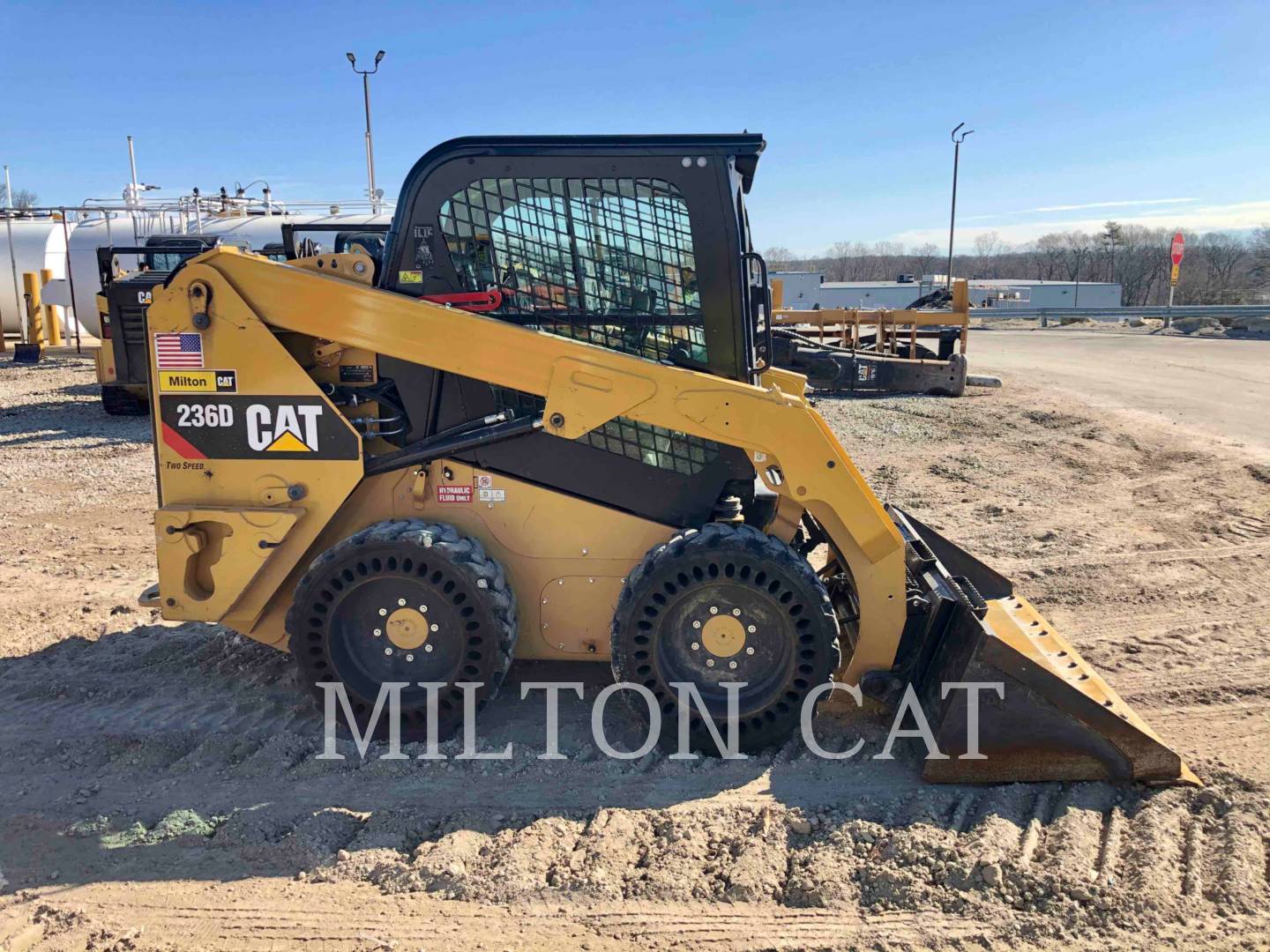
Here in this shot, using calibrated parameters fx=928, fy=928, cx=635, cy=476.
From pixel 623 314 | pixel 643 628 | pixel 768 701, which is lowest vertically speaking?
pixel 768 701

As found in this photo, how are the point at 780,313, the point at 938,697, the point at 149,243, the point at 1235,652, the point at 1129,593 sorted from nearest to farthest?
1. the point at 938,697
2. the point at 1235,652
3. the point at 1129,593
4. the point at 149,243
5. the point at 780,313

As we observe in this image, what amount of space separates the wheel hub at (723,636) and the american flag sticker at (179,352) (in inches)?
99.4

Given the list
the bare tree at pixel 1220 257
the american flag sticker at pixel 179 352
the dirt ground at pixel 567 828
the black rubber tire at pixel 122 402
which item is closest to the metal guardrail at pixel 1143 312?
the bare tree at pixel 1220 257

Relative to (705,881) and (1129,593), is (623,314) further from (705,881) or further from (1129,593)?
(1129,593)

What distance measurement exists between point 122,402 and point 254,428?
440 inches

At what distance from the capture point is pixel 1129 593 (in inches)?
242

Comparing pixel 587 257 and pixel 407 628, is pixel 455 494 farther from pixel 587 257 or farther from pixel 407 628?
pixel 587 257

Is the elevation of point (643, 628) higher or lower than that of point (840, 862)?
higher

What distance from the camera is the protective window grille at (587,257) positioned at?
13.2ft

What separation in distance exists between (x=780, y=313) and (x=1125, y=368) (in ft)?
29.3

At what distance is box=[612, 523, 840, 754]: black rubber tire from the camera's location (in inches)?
152

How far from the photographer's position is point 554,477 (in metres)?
4.19

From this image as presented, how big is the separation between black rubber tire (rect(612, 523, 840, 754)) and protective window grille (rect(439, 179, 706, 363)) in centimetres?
92

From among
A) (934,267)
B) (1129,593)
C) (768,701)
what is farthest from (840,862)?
(934,267)
